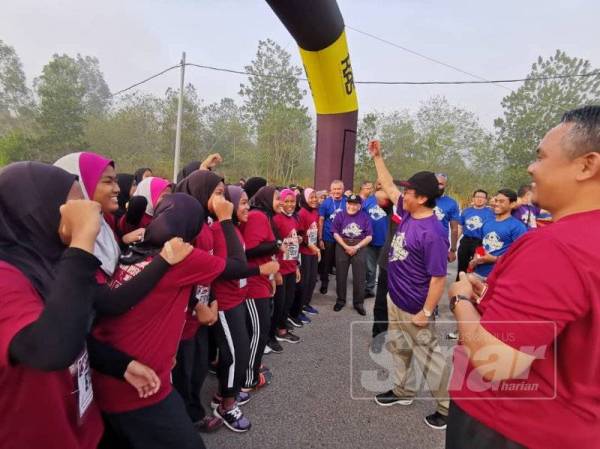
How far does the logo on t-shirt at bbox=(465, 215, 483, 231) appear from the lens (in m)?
5.44

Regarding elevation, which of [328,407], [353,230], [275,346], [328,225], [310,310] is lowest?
[310,310]

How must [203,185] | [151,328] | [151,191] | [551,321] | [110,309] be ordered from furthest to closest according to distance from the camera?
1. [151,191]
2. [203,185]
3. [151,328]
4. [110,309]
5. [551,321]

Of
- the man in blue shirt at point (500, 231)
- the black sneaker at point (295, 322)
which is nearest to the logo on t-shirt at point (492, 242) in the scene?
the man in blue shirt at point (500, 231)

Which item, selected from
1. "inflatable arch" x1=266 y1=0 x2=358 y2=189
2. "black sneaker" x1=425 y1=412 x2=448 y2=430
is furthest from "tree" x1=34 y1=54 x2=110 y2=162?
"black sneaker" x1=425 y1=412 x2=448 y2=430

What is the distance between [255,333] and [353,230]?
274 cm

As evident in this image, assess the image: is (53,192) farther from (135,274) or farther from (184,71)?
(184,71)

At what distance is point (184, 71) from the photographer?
594 inches

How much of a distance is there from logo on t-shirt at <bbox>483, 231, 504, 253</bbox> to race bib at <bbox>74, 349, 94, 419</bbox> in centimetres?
425

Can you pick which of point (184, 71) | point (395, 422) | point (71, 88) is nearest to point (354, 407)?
point (395, 422)

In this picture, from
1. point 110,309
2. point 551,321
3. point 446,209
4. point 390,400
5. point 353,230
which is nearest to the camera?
point 551,321

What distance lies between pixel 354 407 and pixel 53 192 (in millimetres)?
2650

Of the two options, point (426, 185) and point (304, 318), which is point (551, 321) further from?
point (304, 318)

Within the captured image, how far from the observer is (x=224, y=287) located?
2.41m

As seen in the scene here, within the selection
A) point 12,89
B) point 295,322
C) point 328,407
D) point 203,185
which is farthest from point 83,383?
point 12,89
